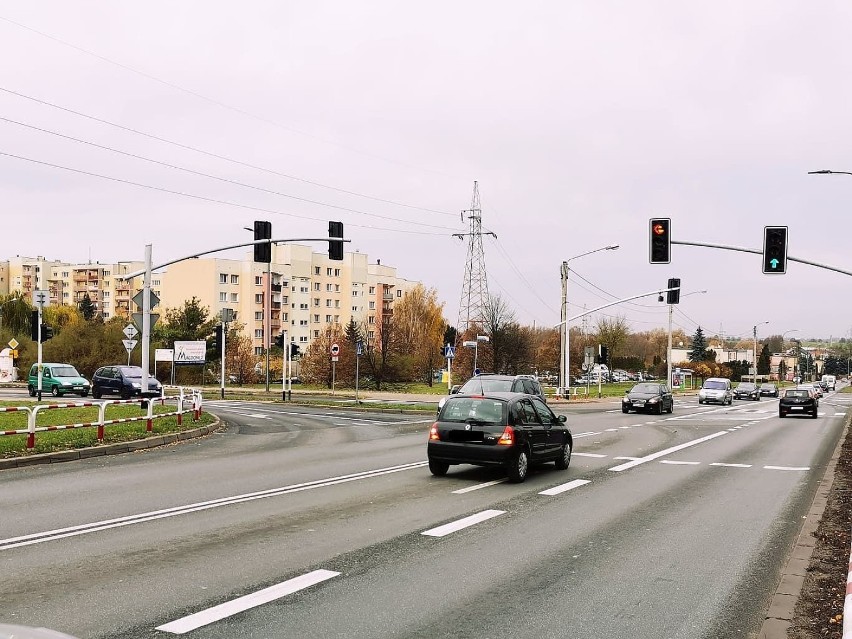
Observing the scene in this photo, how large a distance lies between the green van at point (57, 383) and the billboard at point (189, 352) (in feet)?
22.4

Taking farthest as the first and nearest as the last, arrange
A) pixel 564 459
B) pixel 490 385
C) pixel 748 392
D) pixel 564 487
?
pixel 748 392, pixel 490 385, pixel 564 459, pixel 564 487

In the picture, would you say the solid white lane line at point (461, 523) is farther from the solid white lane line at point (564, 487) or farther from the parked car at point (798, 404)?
the parked car at point (798, 404)

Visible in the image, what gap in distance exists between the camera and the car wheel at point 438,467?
13195 mm

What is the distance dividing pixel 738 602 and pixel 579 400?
43.2 meters

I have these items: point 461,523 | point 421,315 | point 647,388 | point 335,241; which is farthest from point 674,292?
point 421,315

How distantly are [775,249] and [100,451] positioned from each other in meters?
20.1

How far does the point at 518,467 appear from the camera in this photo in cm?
1259

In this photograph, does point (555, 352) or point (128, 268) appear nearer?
point (555, 352)

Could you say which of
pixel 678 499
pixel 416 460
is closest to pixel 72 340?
pixel 416 460

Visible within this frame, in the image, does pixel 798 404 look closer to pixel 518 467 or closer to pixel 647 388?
pixel 647 388

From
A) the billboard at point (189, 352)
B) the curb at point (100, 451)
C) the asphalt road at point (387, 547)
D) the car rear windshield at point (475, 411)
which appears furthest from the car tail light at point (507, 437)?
the billboard at point (189, 352)

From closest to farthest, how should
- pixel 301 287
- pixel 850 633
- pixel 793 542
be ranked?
pixel 850 633
pixel 793 542
pixel 301 287

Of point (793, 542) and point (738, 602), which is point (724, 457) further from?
point (738, 602)

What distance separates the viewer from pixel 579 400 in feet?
160
